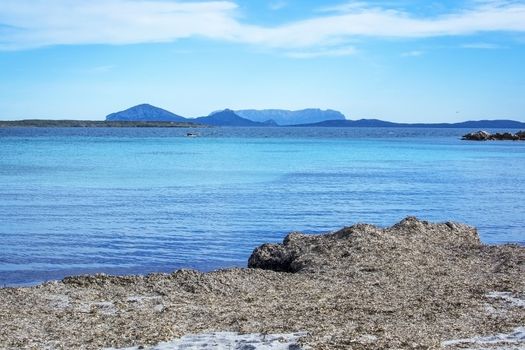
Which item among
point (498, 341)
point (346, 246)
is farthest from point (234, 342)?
point (346, 246)

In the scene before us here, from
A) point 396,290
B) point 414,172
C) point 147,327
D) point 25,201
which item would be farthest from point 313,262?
point 414,172

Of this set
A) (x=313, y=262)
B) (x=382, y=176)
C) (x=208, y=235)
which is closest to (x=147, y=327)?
(x=313, y=262)

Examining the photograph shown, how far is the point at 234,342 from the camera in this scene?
9578mm

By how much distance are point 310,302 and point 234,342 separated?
9.18ft

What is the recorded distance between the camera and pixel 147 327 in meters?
10.3

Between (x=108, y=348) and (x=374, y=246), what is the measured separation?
8.32 m

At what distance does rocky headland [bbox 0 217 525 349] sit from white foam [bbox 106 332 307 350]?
33 mm

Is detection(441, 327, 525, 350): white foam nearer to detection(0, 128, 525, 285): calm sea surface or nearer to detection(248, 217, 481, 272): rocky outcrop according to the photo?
detection(248, 217, 481, 272): rocky outcrop

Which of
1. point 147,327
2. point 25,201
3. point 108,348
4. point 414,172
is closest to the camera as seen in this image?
point 108,348

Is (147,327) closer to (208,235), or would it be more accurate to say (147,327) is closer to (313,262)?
(313,262)

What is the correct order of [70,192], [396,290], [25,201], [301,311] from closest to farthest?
[301,311], [396,290], [25,201], [70,192]

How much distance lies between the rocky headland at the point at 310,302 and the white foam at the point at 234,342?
33 mm

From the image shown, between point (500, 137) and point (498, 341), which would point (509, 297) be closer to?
point (498, 341)

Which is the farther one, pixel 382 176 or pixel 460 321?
pixel 382 176
